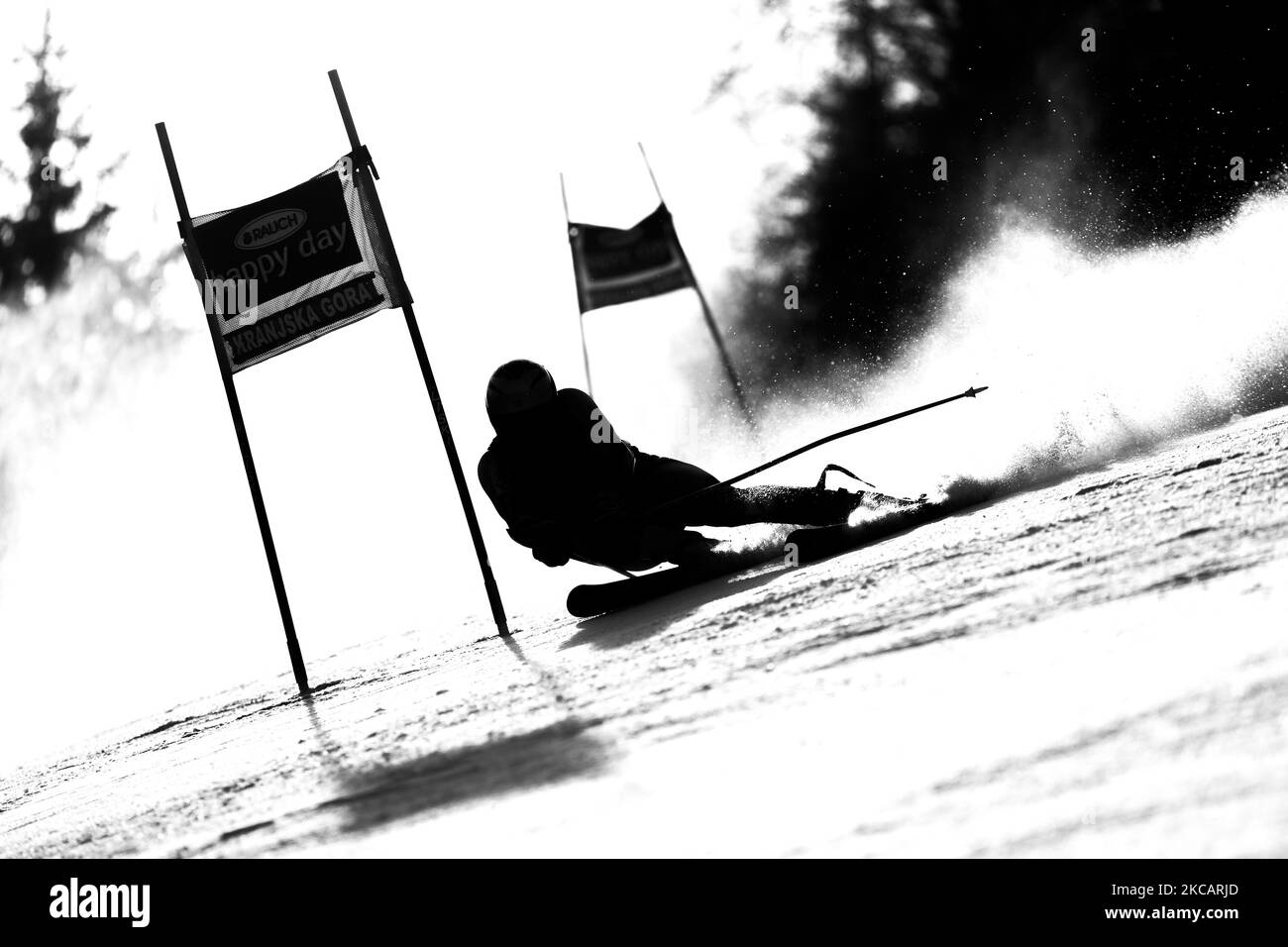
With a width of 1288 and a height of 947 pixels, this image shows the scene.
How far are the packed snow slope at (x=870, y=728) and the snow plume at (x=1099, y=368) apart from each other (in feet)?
7.52

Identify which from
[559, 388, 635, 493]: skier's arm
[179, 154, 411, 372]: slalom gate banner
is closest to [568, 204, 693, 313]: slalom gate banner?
[179, 154, 411, 372]: slalom gate banner

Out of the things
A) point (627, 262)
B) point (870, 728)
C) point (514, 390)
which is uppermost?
point (627, 262)

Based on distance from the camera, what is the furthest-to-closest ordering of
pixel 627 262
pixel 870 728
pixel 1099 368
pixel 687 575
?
pixel 627 262 → pixel 1099 368 → pixel 687 575 → pixel 870 728

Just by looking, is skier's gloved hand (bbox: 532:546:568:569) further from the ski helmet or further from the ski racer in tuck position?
the ski helmet

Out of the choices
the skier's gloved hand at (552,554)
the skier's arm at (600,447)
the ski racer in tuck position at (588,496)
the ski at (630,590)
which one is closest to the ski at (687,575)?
the ski at (630,590)

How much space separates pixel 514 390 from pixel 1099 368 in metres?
5.34

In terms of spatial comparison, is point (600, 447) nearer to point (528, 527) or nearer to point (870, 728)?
point (528, 527)

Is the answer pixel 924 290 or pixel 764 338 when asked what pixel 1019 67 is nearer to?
pixel 924 290

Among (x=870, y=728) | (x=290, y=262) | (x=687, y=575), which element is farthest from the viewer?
(x=290, y=262)

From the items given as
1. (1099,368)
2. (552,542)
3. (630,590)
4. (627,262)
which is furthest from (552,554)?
(627,262)

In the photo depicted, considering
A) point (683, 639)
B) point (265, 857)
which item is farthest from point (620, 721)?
point (683, 639)

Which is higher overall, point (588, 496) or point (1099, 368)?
point (588, 496)

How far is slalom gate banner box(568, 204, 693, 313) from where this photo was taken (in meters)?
17.2

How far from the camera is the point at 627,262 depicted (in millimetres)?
17312
